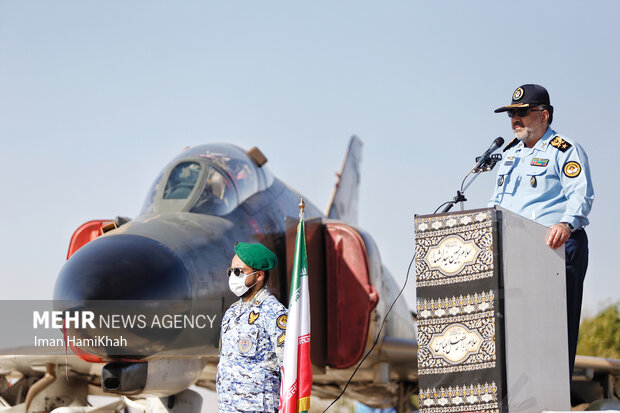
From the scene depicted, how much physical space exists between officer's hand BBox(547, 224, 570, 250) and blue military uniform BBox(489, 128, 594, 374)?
0.36 ft

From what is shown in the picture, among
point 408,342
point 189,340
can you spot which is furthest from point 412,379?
point 189,340

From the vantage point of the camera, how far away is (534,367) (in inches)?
173

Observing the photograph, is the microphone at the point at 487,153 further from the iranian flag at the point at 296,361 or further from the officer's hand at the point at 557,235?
the iranian flag at the point at 296,361

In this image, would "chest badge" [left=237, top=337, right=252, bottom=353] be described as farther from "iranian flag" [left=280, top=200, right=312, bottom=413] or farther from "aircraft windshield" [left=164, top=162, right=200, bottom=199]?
"aircraft windshield" [left=164, top=162, right=200, bottom=199]

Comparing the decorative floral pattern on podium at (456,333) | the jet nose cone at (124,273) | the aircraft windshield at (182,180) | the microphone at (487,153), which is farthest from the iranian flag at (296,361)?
the aircraft windshield at (182,180)

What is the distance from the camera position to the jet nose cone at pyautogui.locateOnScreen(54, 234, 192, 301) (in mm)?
6336

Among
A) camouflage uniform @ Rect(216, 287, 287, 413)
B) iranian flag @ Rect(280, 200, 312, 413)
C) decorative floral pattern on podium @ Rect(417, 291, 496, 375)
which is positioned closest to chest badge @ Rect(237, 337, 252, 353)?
camouflage uniform @ Rect(216, 287, 287, 413)

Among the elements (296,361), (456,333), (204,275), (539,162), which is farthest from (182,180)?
(456,333)

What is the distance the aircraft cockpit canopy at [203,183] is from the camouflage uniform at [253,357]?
368 cm

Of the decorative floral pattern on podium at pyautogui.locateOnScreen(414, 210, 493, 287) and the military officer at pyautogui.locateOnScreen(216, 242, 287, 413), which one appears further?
the military officer at pyautogui.locateOnScreen(216, 242, 287, 413)

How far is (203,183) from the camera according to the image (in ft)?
27.6

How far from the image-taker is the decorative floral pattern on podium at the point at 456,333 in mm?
4289

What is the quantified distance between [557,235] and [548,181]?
18.0 inches

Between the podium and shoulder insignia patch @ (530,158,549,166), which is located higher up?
shoulder insignia patch @ (530,158,549,166)
